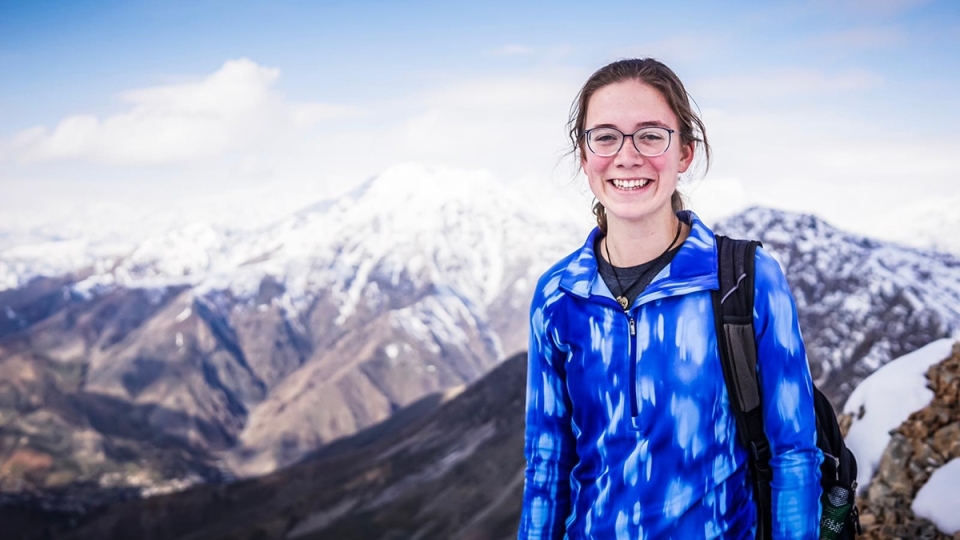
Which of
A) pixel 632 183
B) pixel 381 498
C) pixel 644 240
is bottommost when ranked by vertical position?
pixel 381 498

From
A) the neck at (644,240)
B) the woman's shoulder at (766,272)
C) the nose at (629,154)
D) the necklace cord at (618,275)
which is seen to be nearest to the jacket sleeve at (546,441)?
the necklace cord at (618,275)

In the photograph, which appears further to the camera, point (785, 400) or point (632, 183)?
point (632, 183)

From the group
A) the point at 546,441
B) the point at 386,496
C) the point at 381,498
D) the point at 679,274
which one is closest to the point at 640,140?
the point at 679,274

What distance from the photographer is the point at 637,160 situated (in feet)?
13.3

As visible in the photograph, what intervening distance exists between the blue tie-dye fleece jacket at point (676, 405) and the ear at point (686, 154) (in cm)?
33

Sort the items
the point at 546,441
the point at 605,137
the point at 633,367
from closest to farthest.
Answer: the point at 633,367 < the point at 605,137 < the point at 546,441

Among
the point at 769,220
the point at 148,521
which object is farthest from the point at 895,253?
the point at 148,521

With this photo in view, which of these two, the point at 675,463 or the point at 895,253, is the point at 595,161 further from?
the point at 895,253

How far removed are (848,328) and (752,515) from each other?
6039 inches

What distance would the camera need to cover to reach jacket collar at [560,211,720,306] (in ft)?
12.7

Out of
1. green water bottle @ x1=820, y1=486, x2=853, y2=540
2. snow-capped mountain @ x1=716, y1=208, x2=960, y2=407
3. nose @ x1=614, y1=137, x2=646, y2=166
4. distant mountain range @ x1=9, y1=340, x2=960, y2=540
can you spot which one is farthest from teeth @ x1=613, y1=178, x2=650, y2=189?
snow-capped mountain @ x1=716, y1=208, x2=960, y2=407

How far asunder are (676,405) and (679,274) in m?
0.73

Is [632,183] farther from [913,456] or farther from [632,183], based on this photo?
[913,456]

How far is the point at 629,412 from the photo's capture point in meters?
4.05
